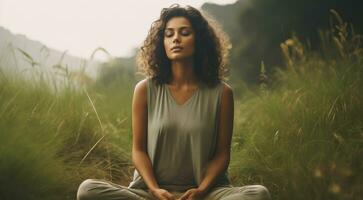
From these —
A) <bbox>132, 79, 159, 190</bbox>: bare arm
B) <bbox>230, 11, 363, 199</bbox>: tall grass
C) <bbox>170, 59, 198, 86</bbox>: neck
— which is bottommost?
<bbox>230, 11, 363, 199</bbox>: tall grass

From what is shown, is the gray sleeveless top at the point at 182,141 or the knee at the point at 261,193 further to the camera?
the gray sleeveless top at the point at 182,141

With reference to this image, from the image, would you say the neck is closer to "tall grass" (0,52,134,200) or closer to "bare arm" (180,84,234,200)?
"bare arm" (180,84,234,200)

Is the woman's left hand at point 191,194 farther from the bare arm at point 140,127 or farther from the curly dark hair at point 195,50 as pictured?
the curly dark hair at point 195,50

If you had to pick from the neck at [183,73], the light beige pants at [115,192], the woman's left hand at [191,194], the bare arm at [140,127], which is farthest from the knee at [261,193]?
the neck at [183,73]

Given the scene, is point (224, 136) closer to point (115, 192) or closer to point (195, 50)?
point (195, 50)

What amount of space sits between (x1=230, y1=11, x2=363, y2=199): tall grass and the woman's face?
2.46ft

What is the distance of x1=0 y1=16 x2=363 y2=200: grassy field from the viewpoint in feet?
8.20

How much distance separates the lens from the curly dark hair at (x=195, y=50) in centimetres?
261

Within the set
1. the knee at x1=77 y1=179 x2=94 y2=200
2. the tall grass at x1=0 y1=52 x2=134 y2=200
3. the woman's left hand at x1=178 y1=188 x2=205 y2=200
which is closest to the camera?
the knee at x1=77 y1=179 x2=94 y2=200

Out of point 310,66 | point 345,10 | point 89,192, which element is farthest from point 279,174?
point 345,10

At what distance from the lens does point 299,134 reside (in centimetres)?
307

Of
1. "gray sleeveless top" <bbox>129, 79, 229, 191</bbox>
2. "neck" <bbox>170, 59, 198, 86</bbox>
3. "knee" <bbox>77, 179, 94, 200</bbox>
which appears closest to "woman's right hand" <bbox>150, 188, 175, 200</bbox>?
"gray sleeveless top" <bbox>129, 79, 229, 191</bbox>

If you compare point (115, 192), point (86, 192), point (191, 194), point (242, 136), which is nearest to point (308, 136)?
point (242, 136)

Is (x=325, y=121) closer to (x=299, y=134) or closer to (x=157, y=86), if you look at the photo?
(x=299, y=134)
